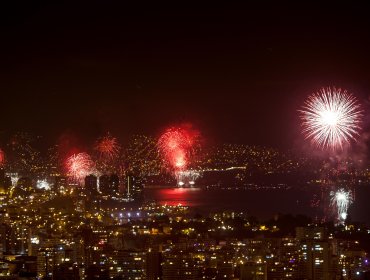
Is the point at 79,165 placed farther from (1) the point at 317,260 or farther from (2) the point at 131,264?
(1) the point at 317,260

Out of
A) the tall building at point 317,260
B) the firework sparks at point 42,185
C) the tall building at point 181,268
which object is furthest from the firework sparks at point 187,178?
the tall building at point 181,268

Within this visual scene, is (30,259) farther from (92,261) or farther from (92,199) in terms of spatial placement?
(92,199)

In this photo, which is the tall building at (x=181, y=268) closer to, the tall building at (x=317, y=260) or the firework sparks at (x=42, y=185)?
the tall building at (x=317, y=260)

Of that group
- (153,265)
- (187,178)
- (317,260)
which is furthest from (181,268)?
(187,178)

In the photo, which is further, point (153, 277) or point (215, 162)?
point (215, 162)

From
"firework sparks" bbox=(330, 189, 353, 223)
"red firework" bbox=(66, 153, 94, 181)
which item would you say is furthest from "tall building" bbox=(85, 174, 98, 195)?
"firework sparks" bbox=(330, 189, 353, 223)

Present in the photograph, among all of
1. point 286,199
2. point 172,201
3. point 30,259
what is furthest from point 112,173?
point 30,259
